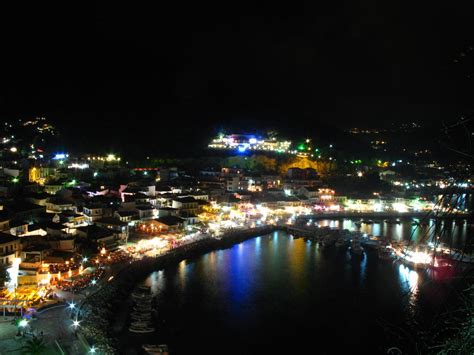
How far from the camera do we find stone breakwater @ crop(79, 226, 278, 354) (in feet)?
21.5

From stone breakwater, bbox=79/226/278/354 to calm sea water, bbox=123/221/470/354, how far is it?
12.4 inches

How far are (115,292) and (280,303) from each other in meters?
3.39

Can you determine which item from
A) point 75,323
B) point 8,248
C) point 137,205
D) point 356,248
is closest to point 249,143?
point 137,205

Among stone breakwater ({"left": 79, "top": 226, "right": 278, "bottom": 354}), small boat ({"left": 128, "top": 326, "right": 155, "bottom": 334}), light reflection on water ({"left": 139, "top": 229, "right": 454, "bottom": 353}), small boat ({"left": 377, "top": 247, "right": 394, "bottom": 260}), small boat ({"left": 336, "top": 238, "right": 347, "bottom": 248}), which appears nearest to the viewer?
stone breakwater ({"left": 79, "top": 226, "right": 278, "bottom": 354})

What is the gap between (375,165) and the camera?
32781 mm

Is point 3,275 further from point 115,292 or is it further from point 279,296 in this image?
point 279,296

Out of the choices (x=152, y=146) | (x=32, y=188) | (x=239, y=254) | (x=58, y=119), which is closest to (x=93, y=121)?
A: (x=58, y=119)

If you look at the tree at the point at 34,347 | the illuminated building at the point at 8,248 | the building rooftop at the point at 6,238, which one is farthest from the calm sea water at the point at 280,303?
the building rooftop at the point at 6,238

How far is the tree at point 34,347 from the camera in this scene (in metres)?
5.20

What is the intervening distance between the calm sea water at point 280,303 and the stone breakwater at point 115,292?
32 cm

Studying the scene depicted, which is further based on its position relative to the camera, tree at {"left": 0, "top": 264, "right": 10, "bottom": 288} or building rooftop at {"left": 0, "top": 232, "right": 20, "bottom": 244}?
building rooftop at {"left": 0, "top": 232, "right": 20, "bottom": 244}

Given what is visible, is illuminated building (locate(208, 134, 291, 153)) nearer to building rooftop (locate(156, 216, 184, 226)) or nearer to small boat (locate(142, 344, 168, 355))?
building rooftop (locate(156, 216, 184, 226))

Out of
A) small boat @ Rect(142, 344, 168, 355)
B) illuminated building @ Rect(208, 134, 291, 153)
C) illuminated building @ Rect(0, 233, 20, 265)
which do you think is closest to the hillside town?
illuminated building @ Rect(0, 233, 20, 265)

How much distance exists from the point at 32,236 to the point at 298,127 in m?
31.0
